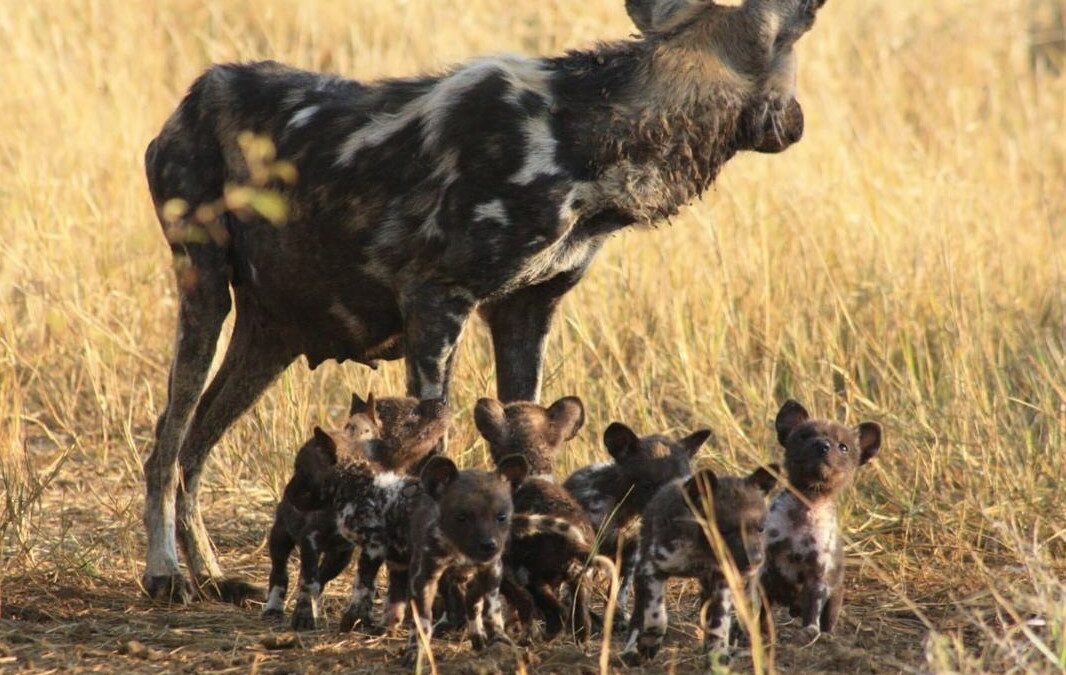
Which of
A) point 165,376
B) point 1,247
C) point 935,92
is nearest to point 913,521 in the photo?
point 165,376

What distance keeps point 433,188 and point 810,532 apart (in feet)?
5.37

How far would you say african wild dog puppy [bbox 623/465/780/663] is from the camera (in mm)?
4363

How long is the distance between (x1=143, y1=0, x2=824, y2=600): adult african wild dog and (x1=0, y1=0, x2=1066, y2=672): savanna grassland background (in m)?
0.47

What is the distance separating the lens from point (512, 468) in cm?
459

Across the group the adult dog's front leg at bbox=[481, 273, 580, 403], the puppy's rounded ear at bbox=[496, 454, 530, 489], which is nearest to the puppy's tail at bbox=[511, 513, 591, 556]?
the puppy's rounded ear at bbox=[496, 454, 530, 489]

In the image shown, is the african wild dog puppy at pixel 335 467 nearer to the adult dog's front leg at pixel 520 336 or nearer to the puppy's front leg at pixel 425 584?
the puppy's front leg at pixel 425 584

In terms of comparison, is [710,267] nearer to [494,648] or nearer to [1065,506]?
[1065,506]

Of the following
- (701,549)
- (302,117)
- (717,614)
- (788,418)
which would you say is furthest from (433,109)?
(717,614)

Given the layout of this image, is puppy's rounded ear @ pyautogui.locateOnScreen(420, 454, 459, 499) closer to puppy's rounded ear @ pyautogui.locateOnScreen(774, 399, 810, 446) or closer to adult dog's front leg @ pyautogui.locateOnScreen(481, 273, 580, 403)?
puppy's rounded ear @ pyautogui.locateOnScreen(774, 399, 810, 446)

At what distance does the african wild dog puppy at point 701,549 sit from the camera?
14.3 ft

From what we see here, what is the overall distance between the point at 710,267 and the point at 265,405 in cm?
220

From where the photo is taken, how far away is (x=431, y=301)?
5.47 metres

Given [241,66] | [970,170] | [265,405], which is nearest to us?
[241,66]

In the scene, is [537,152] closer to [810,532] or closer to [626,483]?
[626,483]
